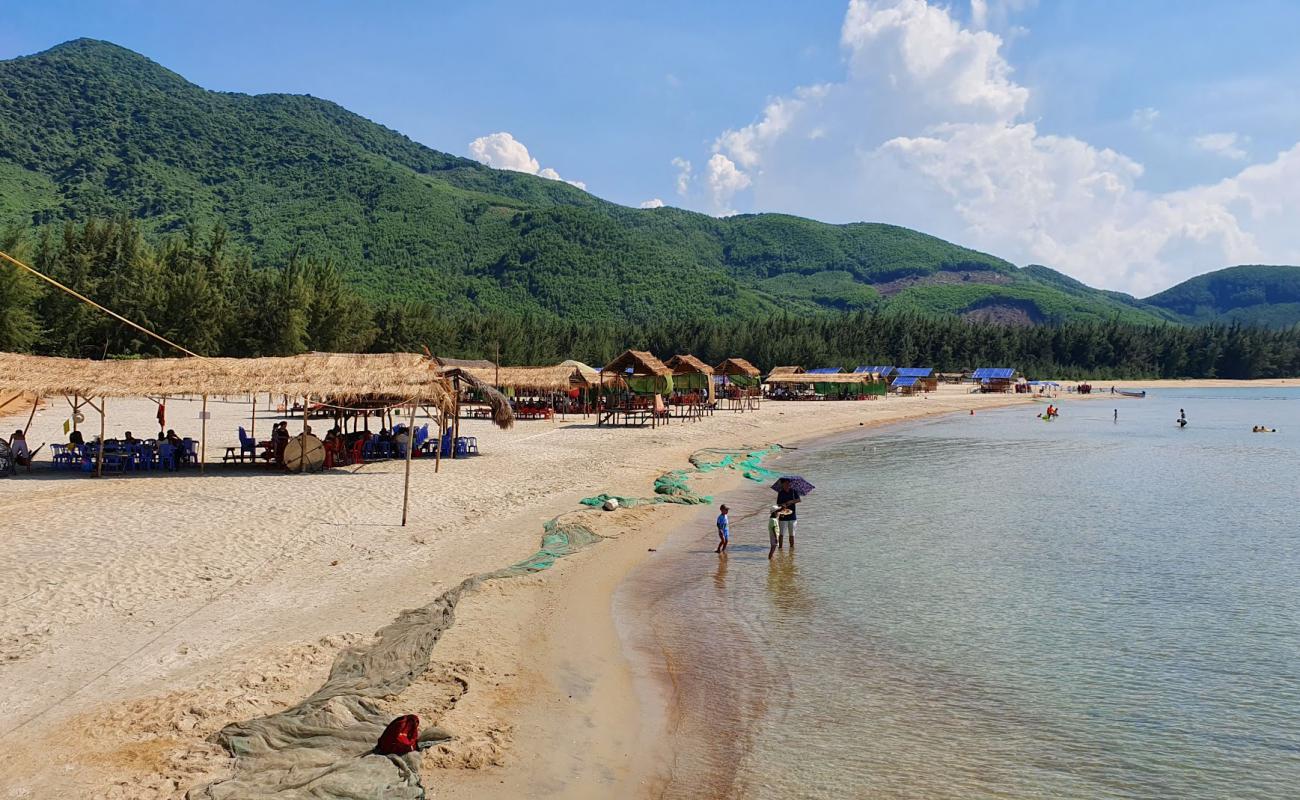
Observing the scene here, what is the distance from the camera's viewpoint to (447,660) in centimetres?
A: 838

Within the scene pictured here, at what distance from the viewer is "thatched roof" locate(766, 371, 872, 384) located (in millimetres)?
67938

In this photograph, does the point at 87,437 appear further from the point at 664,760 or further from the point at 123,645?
the point at 664,760

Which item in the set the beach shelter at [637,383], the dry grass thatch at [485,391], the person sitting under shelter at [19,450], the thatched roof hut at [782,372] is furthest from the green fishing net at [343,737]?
the thatched roof hut at [782,372]

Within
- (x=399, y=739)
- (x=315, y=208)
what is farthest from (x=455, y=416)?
(x=315, y=208)

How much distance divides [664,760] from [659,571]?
612 centimetres

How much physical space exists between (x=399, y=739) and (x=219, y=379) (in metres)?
16.1

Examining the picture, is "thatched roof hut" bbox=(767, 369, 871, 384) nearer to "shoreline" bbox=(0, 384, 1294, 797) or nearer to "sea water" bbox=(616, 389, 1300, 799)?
"sea water" bbox=(616, 389, 1300, 799)

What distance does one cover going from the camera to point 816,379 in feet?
224

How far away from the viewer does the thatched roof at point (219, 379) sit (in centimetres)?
1886

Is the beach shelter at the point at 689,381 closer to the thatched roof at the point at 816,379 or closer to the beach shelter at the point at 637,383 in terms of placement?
the beach shelter at the point at 637,383

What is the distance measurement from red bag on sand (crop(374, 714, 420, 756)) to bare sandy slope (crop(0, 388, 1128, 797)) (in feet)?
0.73

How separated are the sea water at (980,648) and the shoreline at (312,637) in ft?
2.51

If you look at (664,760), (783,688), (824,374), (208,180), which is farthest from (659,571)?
(208,180)

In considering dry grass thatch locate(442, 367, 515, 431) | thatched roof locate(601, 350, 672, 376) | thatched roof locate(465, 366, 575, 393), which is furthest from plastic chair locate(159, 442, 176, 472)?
thatched roof locate(601, 350, 672, 376)
